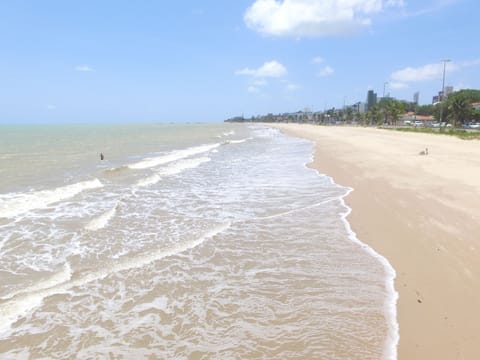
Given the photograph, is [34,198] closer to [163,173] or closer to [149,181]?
[149,181]

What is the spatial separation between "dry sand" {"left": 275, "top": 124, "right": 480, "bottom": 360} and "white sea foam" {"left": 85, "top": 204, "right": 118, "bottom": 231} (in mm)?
6220

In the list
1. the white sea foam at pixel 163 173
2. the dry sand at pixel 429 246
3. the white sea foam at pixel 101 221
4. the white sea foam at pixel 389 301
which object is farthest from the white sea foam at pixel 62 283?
the white sea foam at pixel 163 173

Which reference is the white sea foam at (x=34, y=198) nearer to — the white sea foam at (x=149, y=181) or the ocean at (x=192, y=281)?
the ocean at (x=192, y=281)

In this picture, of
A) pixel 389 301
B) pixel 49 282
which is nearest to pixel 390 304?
pixel 389 301

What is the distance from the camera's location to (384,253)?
632 cm

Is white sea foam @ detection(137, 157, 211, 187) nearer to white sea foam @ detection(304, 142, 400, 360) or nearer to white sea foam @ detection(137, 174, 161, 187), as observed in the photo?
white sea foam @ detection(137, 174, 161, 187)

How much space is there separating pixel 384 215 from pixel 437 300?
168 inches

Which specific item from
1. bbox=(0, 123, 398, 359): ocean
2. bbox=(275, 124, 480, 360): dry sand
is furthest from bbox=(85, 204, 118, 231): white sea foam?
bbox=(275, 124, 480, 360): dry sand

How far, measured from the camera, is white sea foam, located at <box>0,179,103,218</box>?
33.7ft

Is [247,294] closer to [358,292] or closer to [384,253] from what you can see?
[358,292]

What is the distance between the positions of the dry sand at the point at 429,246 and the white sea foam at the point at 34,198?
952 centimetres

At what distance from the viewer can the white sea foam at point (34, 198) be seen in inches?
404

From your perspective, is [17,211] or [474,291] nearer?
[474,291]

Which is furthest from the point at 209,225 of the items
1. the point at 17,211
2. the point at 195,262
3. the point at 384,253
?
the point at 17,211
